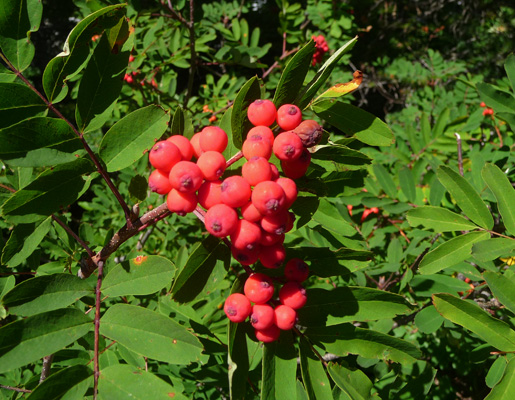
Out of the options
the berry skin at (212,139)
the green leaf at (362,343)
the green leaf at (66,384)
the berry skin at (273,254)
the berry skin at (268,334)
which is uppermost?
the berry skin at (212,139)

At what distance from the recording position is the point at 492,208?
5.97 feet

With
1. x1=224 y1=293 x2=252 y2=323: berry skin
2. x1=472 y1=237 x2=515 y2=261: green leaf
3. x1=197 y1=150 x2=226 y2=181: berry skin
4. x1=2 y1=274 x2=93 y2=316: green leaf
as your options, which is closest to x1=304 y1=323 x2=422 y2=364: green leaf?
x1=224 y1=293 x2=252 y2=323: berry skin

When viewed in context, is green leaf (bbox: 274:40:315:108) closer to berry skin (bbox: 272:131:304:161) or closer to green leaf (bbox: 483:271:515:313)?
berry skin (bbox: 272:131:304:161)

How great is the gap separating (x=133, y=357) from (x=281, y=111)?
1.16m

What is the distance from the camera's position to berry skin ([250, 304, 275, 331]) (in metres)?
1.06

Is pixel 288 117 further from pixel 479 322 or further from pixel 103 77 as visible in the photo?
pixel 479 322

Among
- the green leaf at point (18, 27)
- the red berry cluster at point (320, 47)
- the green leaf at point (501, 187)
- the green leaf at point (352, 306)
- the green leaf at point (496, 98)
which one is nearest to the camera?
the green leaf at point (18, 27)

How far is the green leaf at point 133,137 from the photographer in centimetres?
108

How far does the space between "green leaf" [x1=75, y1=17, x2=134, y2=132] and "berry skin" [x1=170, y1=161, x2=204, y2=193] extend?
308 mm

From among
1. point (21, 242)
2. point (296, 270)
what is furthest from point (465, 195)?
point (21, 242)

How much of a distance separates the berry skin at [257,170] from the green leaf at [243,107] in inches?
6.6

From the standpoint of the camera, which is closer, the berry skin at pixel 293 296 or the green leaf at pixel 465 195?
the berry skin at pixel 293 296

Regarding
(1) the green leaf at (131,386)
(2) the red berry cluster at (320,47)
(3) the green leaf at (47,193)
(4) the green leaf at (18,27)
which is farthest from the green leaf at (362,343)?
(2) the red berry cluster at (320,47)

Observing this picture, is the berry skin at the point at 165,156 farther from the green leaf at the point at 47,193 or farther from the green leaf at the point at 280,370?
the green leaf at the point at 280,370
